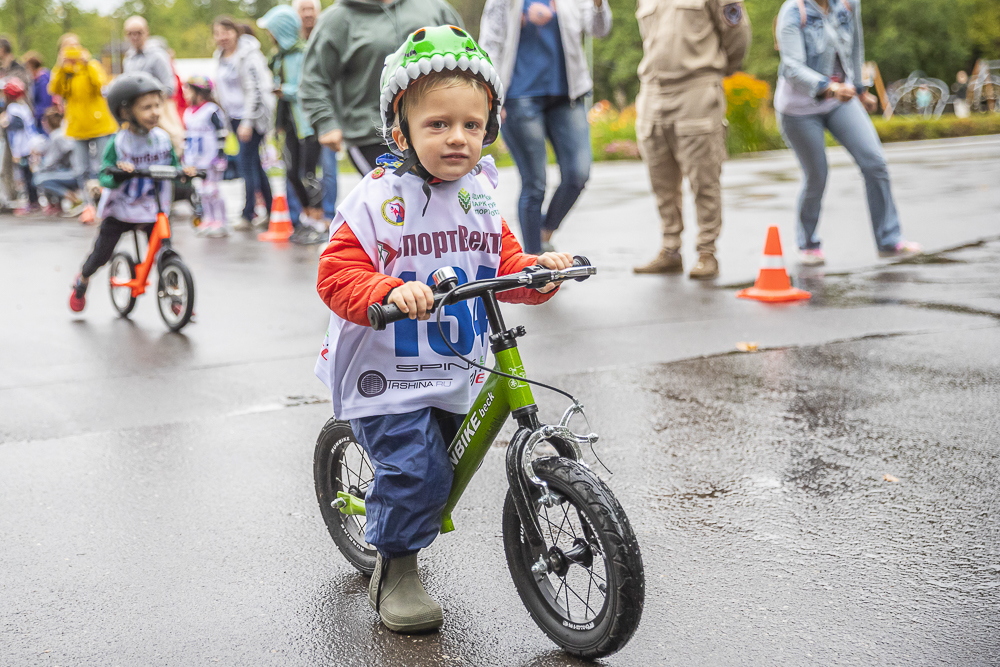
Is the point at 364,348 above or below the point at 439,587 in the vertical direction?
above

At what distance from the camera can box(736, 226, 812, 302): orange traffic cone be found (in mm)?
7346

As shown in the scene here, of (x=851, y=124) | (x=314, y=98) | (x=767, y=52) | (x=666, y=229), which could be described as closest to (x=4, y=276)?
(x=314, y=98)

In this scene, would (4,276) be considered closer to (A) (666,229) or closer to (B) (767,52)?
(A) (666,229)

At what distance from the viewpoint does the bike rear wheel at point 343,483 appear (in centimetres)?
338

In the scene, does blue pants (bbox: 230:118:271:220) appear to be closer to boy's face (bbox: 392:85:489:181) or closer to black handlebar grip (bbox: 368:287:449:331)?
boy's face (bbox: 392:85:489:181)

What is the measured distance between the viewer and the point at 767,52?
181 feet

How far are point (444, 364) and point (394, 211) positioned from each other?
44cm

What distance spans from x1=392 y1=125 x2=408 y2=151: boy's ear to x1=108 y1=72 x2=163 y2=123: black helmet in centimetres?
482

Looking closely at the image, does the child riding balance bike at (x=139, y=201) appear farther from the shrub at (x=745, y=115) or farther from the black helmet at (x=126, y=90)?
the shrub at (x=745, y=115)

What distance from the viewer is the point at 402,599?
3002mm

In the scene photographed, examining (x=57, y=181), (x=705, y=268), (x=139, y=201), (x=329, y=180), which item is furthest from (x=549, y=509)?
(x=57, y=181)

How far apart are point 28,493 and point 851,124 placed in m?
6.42

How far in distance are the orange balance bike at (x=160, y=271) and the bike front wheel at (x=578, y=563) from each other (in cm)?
471

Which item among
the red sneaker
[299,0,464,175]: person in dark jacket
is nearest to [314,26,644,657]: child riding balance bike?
[299,0,464,175]: person in dark jacket
